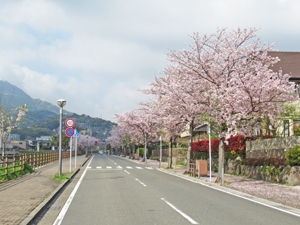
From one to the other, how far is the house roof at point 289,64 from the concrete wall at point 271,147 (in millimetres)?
11402

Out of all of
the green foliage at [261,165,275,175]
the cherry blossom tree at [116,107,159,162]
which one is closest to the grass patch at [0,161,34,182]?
the green foliage at [261,165,275,175]

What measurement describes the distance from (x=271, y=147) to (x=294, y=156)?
3702 mm

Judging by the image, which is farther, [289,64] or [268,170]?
[289,64]

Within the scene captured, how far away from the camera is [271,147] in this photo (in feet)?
62.3

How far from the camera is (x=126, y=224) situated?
6.93 metres

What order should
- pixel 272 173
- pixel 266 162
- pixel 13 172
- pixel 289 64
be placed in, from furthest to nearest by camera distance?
pixel 289 64 → pixel 266 162 → pixel 272 173 → pixel 13 172

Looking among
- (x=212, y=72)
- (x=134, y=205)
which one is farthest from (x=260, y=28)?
(x=134, y=205)

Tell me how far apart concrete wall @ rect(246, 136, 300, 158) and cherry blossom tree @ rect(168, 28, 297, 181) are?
1.67m

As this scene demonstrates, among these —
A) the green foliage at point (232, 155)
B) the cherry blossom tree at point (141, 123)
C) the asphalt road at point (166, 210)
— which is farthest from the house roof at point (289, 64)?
the asphalt road at point (166, 210)

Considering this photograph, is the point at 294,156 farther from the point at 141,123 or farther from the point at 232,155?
the point at 141,123

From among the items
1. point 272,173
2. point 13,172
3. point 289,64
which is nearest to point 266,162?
point 272,173

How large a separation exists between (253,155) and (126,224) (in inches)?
660

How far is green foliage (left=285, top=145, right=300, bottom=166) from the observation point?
15186 millimetres

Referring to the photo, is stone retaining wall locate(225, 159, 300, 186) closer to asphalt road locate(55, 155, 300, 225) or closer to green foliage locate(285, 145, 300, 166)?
green foliage locate(285, 145, 300, 166)
